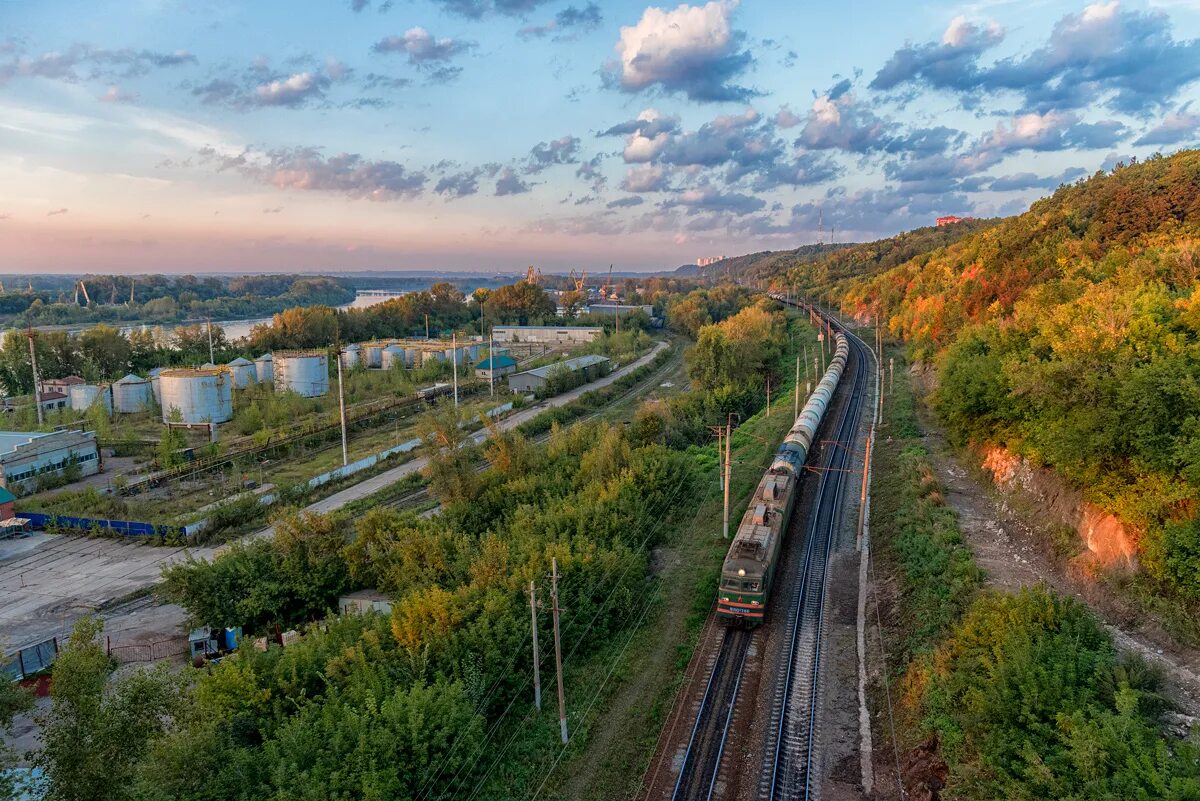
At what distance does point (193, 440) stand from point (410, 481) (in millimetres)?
23271

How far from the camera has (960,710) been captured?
14242 millimetres

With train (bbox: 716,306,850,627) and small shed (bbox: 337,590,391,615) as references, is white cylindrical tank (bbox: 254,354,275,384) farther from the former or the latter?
train (bbox: 716,306,850,627)

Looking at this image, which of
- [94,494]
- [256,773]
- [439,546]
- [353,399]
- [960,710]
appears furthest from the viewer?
[353,399]

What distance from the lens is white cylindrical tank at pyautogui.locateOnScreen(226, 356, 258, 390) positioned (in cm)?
6694

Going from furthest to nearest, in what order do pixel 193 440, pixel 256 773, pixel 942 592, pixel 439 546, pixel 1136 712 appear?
pixel 193 440 < pixel 439 546 < pixel 942 592 < pixel 256 773 < pixel 1136 712

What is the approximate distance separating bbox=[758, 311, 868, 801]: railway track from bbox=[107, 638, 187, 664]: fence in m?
18.3

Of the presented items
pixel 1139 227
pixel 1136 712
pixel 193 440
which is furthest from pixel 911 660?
pixel 193 440

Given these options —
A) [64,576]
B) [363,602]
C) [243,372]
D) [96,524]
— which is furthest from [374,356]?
[363,602]

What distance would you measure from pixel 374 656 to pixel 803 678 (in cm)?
1091

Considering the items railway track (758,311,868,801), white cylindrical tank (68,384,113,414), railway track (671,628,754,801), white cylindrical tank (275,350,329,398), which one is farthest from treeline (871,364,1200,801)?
white cylindrical tank (68,384,113,414)

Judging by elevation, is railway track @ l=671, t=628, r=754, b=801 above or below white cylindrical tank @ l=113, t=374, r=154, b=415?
below

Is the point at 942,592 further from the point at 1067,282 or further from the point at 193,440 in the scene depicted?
the point at 193,440

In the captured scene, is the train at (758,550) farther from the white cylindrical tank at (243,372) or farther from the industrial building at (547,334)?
the industrial building at (547,334)

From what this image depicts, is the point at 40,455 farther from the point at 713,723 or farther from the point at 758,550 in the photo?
the point at 713,723
